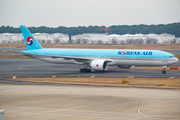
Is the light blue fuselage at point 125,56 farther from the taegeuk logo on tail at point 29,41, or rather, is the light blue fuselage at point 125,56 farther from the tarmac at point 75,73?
the taegeuk logo on tail at point 29,41

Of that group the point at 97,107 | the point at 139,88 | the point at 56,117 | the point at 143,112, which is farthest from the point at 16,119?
the point at 139,88

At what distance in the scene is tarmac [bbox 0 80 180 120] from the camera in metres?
19.1

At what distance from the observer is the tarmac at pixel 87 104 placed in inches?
750

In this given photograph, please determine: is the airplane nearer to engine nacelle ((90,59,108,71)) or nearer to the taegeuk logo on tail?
engine nacelle ((90,59,108,71))

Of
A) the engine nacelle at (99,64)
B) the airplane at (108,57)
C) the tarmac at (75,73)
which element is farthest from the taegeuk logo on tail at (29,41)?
the engine nacelle at (99,64)

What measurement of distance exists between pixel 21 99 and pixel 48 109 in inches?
213

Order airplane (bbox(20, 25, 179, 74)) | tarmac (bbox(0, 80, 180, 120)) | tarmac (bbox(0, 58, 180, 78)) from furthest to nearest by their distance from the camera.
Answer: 1. airplane (bbox(20, 25, 179, 74))
2. tarmac (bbox(0, 58, 180, 78))
3. tarmac (bbox(0, 80, 180, 120))

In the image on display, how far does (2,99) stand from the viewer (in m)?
25.7

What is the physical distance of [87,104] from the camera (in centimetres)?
2341

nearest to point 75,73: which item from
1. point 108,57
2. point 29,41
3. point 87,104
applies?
point 108,57

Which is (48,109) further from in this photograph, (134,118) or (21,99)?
(134,118)

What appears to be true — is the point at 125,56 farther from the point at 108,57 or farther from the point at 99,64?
the point at 99,64

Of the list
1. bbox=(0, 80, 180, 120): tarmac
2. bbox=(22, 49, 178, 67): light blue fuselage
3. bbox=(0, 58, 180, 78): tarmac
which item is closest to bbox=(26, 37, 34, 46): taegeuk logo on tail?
bbox=(22, 49, 178, 67): light blue fuselage

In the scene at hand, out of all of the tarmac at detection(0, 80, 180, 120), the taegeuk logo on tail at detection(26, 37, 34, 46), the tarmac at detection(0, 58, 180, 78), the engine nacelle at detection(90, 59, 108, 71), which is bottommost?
the tarmac at detection(0, 58, 180, 78)
